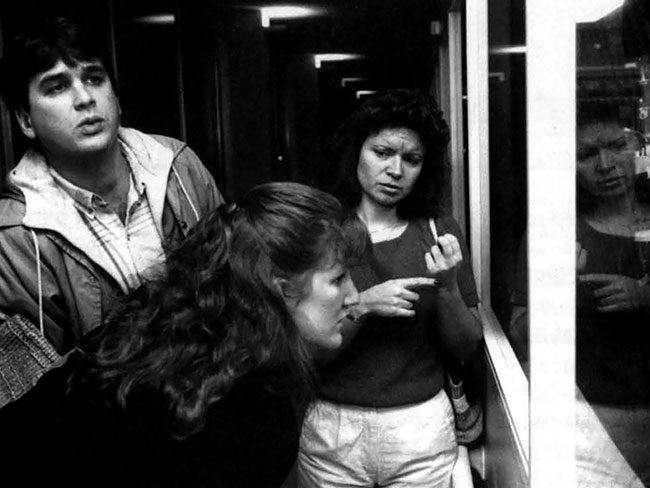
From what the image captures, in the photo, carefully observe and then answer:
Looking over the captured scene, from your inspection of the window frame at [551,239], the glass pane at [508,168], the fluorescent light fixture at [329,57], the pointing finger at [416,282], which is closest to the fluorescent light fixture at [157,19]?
the fluorescent light fixture at [329,57]

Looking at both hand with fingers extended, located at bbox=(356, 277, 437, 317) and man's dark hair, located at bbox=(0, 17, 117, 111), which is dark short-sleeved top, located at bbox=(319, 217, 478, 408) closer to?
hand with fingers extended, located at bbox=(356, 277, 437, 317)

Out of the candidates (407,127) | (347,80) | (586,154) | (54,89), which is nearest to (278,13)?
(347,80)

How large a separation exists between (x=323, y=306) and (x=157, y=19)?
2093 mm

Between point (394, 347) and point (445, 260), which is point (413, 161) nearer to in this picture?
point (445, 260)

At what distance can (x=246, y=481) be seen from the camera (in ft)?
3.21

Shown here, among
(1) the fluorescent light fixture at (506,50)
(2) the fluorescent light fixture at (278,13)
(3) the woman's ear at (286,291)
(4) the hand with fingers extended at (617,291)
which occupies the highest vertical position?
(2) the fluorescent light fixture at (278,13)

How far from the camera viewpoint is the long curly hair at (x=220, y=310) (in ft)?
3.20

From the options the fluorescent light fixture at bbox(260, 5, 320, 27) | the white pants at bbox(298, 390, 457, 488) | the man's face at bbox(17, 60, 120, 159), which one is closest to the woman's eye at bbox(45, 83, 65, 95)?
the man's face at bbox(17, 60, 120, 159)

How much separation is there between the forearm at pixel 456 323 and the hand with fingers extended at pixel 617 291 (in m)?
0.52

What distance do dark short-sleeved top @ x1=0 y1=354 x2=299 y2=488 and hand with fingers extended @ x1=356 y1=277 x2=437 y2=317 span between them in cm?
42

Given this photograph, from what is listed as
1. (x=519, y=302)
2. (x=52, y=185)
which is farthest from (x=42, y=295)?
(x=519, y=302)

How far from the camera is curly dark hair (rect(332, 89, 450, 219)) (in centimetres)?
152

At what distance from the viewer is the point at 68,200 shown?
1.37 meters

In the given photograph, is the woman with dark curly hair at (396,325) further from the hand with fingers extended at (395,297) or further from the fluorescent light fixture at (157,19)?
the fluorescent light fixture at (157,19)
